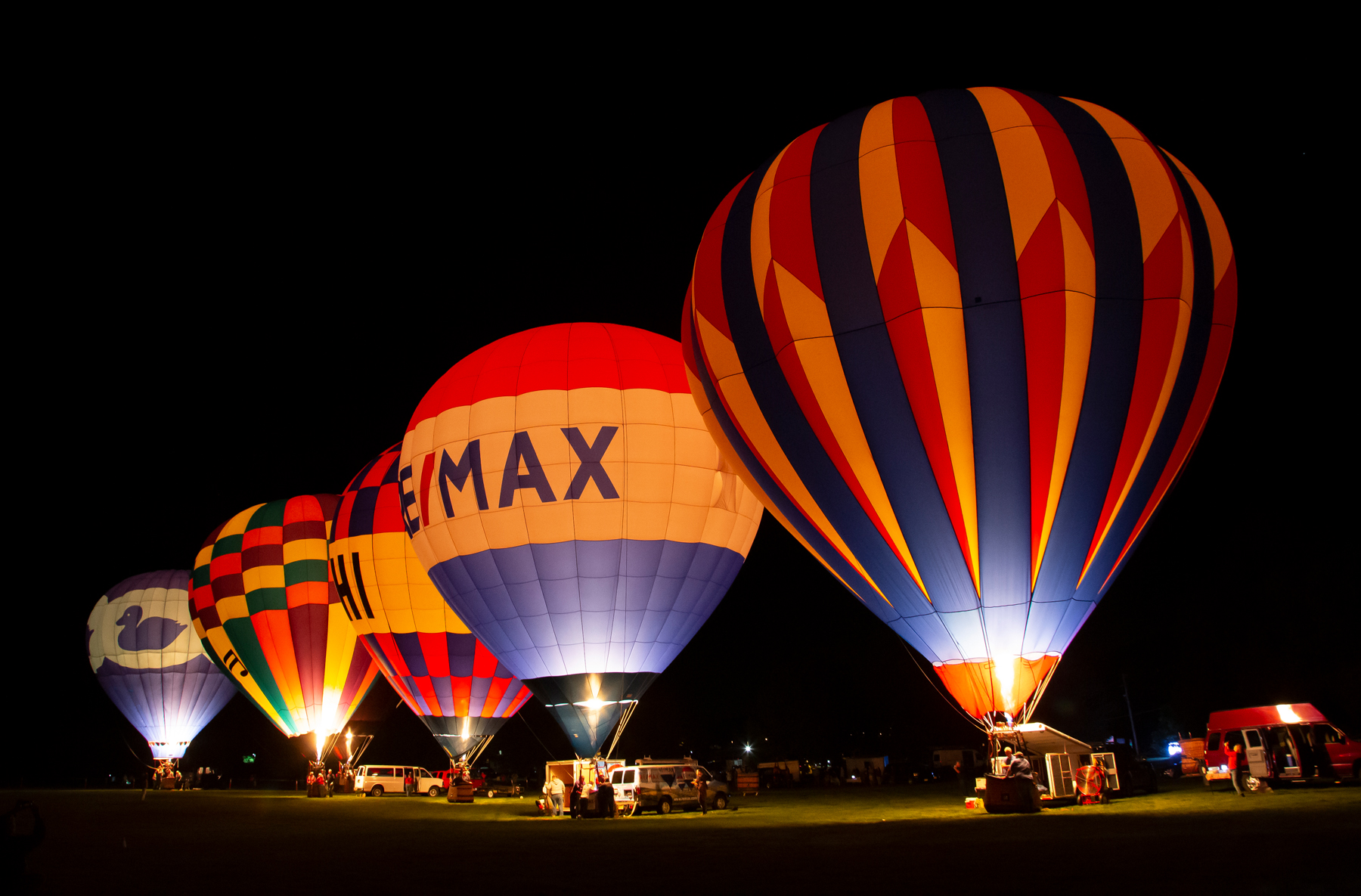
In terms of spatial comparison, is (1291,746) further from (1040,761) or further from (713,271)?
(713,271)

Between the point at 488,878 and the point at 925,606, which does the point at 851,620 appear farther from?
the point at 488,878

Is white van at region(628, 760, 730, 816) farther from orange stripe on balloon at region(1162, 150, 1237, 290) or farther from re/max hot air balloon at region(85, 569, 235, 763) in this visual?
re/max hot air balloon at region(85, 569, 235, 763)

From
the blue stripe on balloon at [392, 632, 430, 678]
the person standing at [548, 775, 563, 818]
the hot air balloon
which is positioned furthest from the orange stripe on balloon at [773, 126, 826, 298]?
the hot air balloon

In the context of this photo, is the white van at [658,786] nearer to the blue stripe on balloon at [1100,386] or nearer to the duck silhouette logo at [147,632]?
the blue stripe on balloon at [1100,386]

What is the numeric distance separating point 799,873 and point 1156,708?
137ft

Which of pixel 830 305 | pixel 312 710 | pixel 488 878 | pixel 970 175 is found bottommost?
pixel 488 878

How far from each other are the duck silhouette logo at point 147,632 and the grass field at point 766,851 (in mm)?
20409

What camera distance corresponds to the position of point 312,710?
25.4 meters

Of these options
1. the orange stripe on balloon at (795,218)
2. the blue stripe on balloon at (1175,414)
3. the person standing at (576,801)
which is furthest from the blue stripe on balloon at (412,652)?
the blue stripe on balloon at (1175,414)

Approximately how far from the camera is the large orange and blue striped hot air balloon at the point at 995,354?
11.0 m

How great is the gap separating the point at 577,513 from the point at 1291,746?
11099 mm

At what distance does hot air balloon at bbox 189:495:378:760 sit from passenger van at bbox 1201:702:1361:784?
18974mm

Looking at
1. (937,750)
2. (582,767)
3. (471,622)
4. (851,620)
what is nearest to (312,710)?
(471,622)

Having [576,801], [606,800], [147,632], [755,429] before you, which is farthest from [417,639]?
[147,632]
